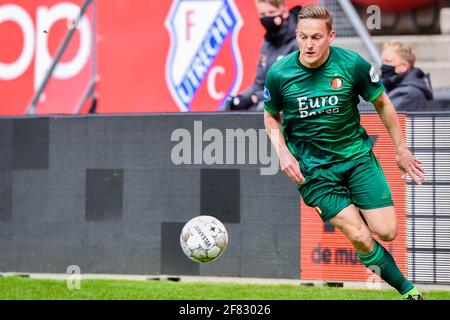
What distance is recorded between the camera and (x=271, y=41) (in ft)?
38.0

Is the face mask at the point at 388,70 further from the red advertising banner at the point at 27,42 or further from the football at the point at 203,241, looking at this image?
the red advertising banner at the point at 27,42

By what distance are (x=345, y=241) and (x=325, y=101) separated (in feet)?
10.2

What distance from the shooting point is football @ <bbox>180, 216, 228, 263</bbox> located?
8.88m

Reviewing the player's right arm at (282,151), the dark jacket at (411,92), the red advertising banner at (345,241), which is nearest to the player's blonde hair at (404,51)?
the dark jacket at (411,92)

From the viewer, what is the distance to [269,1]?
11594 millimetres

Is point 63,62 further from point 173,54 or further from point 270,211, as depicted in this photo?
point 270,211

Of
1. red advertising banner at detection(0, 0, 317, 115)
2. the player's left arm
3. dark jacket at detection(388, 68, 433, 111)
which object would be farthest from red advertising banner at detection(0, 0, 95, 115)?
the player's left arm


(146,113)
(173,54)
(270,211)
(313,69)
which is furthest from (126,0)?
(313,69)

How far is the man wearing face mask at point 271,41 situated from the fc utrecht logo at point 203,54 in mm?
448

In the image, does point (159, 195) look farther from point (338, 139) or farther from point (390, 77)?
point (338, 139)

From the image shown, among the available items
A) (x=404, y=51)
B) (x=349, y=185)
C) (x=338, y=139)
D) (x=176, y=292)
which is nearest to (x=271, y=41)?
(x=404, y=51)

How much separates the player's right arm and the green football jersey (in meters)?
0.08

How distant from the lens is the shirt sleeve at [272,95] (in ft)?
26.5
